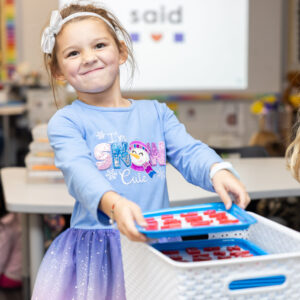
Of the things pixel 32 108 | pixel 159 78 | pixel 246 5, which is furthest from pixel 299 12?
pixel 32 108

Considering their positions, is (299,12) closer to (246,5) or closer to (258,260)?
(246,5)

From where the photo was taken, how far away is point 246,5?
17.9 feet

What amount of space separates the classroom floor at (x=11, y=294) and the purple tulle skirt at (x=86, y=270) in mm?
1560

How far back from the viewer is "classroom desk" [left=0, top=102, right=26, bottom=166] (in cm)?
554

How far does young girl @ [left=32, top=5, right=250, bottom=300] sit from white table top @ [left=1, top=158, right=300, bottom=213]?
0.54 metres

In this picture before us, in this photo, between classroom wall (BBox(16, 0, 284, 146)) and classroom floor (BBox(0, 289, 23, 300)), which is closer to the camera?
classroom floor (BBox(0, 289, 23, 300))

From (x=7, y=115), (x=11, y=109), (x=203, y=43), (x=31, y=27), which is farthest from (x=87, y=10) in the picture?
(x=31, y=27)

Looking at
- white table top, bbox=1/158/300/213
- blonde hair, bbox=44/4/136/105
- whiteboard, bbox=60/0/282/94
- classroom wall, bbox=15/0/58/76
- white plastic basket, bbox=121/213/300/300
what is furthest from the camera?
classroom wall, bbox=15/0/58/76

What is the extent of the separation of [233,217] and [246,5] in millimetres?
4848

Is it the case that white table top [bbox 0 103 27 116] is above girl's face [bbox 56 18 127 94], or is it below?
below

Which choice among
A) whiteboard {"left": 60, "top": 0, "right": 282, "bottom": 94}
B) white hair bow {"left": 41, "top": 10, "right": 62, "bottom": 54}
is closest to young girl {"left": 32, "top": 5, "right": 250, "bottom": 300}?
white hair bow {"left": 41, "top": 10, "right": 62, "bottom": 54}

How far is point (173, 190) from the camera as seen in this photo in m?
1.98

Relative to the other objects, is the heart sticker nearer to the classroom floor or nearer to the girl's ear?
the classroom floor

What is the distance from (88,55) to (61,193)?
900 millimetres
